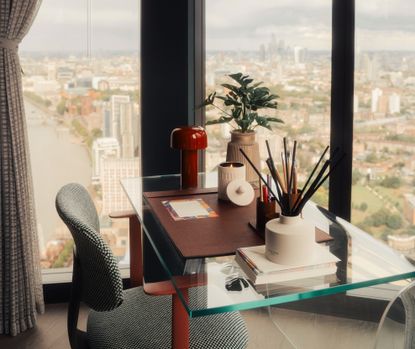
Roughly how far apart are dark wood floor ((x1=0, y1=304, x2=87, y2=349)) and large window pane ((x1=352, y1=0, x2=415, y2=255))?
137 cm

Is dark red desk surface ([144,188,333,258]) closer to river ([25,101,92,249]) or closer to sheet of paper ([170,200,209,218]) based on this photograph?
sheet of paper ([170,200,209,218])

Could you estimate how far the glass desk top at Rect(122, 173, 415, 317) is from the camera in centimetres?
134

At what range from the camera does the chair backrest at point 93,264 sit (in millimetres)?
1559

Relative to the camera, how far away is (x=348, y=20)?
2.67 m

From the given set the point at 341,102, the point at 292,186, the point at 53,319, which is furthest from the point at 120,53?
the point at 292,186

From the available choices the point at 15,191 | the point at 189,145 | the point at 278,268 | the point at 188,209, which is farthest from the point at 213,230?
the point at 15,191

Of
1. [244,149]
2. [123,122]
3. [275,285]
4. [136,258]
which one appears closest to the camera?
[275,285]

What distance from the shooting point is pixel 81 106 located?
9.69 feet

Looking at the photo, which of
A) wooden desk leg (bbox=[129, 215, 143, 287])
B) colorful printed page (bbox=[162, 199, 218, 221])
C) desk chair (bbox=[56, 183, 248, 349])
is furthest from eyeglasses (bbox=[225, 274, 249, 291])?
wooden desk leg (bbox=[129, 215, 143, 287])

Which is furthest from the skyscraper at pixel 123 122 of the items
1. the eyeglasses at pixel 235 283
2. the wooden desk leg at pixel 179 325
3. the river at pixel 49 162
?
the eyeglasses at pixel 235 283

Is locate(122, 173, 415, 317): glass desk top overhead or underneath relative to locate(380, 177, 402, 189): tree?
underneath

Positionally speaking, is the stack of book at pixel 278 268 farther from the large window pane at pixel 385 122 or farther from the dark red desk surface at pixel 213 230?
the large window pane at pixel 385 122

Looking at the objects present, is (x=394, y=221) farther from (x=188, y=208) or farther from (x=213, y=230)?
(x=213, y=230)

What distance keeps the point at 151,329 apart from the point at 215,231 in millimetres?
325
